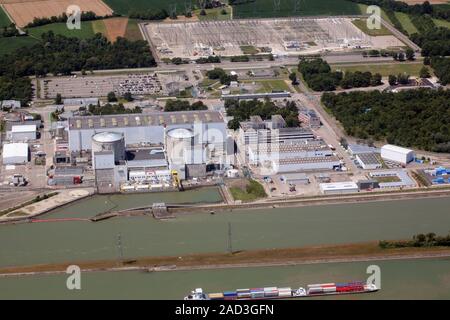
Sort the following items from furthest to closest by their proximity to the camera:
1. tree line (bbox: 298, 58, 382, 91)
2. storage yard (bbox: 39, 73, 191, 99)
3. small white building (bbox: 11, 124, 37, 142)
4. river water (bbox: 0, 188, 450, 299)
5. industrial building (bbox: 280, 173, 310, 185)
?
tree line (bbox: 298, 58, 382, 91) < storage yard (bbox: 39, 73, 191, 99) < small white building (bbox: 11, 124, 37, 142) < industrial building (bbox: 280, 173, 310, 185) < river water (bbox: 0, 188, 450, 299)

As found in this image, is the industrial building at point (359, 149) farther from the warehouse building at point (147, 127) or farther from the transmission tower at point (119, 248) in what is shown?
the transmission tower at point (119, 248)

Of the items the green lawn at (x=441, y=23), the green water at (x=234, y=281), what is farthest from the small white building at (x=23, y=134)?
the green lawn at (x=441, y=23)

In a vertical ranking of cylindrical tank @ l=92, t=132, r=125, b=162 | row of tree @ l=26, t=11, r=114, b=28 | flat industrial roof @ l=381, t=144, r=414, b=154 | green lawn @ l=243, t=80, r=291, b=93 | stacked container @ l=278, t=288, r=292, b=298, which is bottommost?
stacked container @ l=278, t=288, r=292, b=298

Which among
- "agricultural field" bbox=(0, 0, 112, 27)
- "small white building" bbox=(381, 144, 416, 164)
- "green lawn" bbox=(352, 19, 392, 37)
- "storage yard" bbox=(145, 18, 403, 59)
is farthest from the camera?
"agricultural field" bbox=(0, 0, 112, 27)

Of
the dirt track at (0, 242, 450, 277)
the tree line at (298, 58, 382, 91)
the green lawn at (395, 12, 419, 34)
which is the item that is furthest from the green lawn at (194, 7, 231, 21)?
the dirt track at (0, 242, 450, 277)

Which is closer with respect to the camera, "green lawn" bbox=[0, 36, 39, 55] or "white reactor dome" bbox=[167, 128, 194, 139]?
"white reactor dome" bbox=[167, 128, 194, 139]

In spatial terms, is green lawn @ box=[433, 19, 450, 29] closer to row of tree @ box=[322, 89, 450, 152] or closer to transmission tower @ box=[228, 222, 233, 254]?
row of tree @ box=[322, 89, 450, 152]
